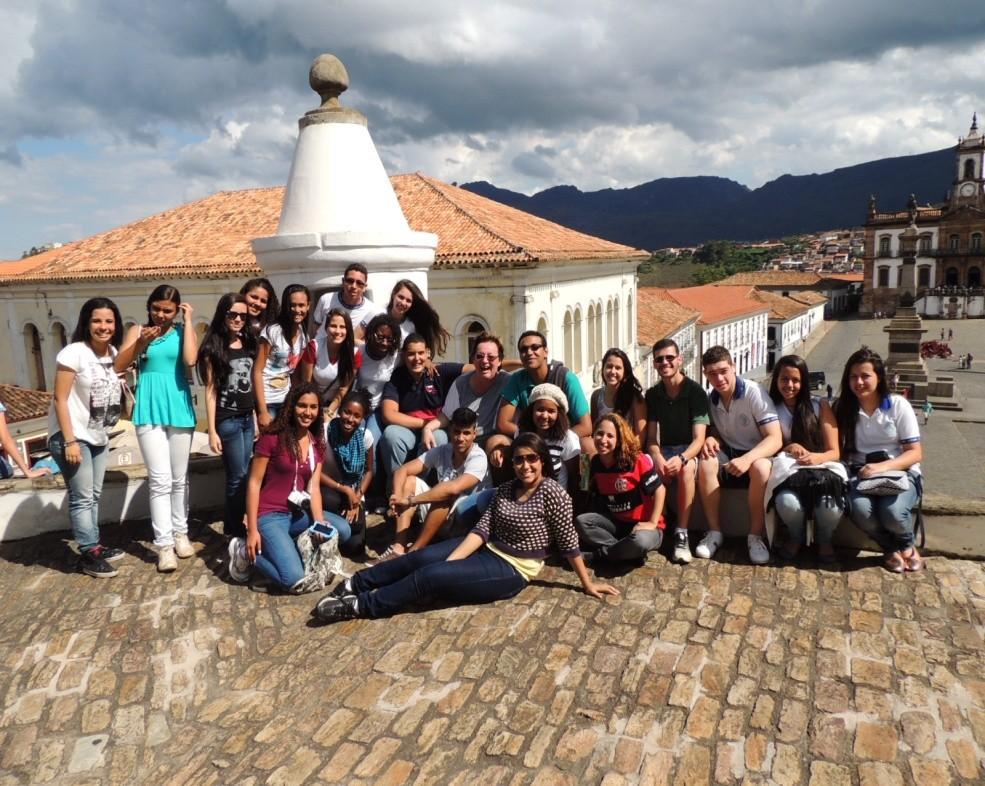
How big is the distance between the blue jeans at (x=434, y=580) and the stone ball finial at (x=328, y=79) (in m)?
4.04

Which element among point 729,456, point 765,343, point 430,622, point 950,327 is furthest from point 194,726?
point 950,327

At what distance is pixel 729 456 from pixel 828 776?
93.8 inches

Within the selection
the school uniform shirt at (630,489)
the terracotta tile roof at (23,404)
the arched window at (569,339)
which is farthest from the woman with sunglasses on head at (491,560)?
the arched window at (569,339)

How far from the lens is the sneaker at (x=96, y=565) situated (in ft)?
15.6

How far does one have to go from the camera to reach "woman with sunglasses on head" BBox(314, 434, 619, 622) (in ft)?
13.4

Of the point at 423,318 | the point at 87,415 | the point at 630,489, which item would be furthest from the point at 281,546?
the point at 630,489

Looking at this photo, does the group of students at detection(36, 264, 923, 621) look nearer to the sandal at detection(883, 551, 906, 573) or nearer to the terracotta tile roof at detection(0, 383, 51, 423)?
the sandal at detection(883, 551, 906, 573)

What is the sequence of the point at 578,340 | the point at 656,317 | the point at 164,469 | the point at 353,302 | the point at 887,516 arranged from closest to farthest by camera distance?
the point at 887,516, the point at 164,469, the point at 353,302, the point at 578,340, the point at 656,317

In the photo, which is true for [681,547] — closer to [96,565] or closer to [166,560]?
[166,560]

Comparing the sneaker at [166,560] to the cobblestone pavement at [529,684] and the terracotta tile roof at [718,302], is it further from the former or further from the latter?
the terracotta tile roof at [718,302]

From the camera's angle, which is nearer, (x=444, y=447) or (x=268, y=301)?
(x=444, y=447)

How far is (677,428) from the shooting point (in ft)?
16.3

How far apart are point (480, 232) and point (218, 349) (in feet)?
46.8

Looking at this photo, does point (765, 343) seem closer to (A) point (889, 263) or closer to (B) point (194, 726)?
(A) point (889, 263)
